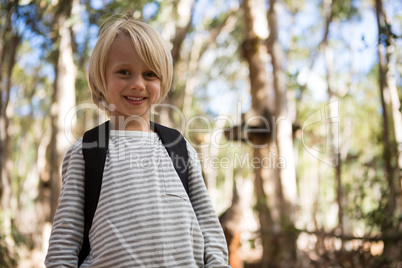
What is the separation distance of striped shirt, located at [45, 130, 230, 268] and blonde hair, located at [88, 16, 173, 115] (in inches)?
9.0

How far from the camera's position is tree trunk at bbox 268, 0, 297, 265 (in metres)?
5.89

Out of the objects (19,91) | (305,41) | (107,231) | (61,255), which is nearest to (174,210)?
(107,231)

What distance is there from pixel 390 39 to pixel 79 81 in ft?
30.6

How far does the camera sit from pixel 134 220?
127 cm

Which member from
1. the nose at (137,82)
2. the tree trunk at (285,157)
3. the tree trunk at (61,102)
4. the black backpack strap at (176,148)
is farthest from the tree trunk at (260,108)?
the nose at (137,82)

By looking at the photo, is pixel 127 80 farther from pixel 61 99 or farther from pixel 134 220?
pixel 61 99

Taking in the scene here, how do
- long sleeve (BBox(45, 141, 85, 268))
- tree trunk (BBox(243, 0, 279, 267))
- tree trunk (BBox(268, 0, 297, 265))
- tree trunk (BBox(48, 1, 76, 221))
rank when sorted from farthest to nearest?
tree trunk (BBox(48, 1, 76, 221)) → tree trunk (BBox(243, 0, 279, 267)) → tree trunk (BBox(268, 0, 297, 265)) → long sleeve (BBox(45, 141, 85, 268))

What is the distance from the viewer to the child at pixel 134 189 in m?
1.25

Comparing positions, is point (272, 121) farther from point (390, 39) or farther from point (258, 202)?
point (390, 39)

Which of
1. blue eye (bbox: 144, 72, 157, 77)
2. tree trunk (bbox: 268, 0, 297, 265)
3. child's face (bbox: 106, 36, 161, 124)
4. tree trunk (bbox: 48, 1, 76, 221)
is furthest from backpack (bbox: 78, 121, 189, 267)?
tree trunk (bbox: 48, 1, 76, 221)

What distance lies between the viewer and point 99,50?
1.43m

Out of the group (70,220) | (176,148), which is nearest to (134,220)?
(70,220)

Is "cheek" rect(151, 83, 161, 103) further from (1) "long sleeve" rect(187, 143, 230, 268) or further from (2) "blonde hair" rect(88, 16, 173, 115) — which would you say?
(1) "long sleeve" rect(187, 143, 230, 268)

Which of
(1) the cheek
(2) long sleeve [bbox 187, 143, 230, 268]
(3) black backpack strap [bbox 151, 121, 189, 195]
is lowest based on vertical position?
(2) long sleeve [bbox 187, 143, 230, 268]
